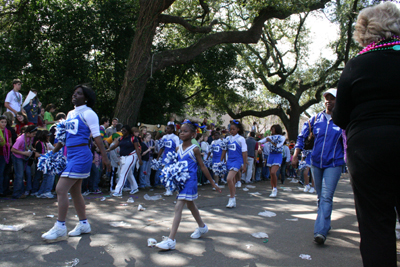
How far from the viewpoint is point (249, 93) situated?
24875 mm

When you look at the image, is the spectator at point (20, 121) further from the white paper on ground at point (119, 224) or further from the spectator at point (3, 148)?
the white paper on ground at point (119, 224)

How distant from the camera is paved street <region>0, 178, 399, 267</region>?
3.99m

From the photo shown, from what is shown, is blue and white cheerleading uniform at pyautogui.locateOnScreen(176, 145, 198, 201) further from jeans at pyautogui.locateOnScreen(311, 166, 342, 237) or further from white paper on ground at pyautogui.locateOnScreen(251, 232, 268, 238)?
jeans at pyautogui.locateOnScreen(311, 166, 342, 237)

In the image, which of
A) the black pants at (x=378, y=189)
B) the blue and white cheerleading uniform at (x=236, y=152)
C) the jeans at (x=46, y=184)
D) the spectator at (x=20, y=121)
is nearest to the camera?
the black pants at (x=378, y=189)

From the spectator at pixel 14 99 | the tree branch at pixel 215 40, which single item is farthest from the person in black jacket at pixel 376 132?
the tree branch at pixel 215 40

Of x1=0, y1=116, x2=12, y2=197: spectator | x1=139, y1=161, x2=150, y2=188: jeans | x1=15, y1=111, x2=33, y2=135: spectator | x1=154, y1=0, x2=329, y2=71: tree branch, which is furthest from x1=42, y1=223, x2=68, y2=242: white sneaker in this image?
x1=154, y1=0, x2=329, y2=71: tree branch

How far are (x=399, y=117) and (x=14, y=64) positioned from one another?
15.7m

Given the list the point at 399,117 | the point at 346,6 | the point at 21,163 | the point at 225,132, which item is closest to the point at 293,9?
the point at 225,132

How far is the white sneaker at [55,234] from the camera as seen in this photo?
461 centimetres

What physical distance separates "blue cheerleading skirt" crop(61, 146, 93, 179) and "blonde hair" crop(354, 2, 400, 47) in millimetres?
3980

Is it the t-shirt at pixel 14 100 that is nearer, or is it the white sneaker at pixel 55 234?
the white sneaker at pixel 55 234

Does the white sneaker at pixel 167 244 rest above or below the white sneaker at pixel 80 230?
above

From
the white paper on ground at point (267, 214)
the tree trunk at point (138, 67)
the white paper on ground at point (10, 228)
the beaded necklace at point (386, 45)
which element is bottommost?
the white paper on ground at point (10, 228)

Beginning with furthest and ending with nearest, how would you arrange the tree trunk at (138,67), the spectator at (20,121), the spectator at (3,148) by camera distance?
the tree trunk at (138,67) < the spectator at (20,121) < the spectator at (3,148)
